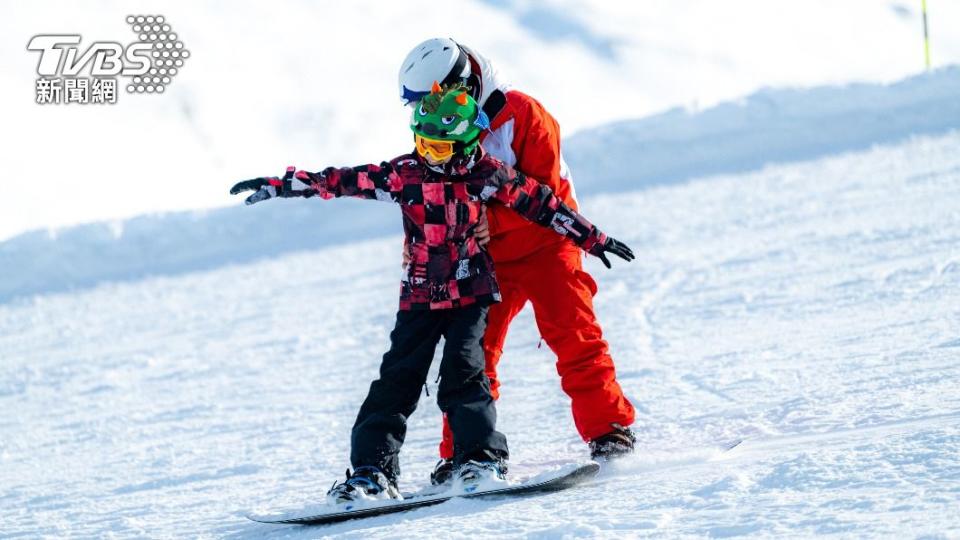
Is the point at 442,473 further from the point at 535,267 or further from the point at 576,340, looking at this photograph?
the point at 535,267

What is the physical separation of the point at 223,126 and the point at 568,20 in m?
11.2

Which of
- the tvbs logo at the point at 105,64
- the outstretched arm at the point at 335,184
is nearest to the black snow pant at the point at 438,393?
the outstretched arm at the point at 335,184

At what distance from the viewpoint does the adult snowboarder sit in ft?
11.1

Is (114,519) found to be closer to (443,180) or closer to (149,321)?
(443,180)

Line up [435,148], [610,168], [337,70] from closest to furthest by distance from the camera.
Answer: [435,148] < [610,168] < [337,70]

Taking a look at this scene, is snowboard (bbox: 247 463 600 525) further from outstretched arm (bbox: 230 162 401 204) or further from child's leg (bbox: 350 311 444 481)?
outstretched arm (bbox: 230 162 401 204)

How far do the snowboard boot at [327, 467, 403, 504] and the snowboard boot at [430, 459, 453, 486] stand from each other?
0.79 ft

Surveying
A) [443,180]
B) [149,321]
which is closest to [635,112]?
[149,321]

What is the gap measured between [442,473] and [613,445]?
0.52m

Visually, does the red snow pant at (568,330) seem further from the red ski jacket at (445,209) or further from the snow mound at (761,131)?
the snow mound at (761,131)

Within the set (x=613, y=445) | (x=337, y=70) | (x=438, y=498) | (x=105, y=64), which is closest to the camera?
(x=438, y=498)

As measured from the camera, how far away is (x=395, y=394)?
3.27 meters

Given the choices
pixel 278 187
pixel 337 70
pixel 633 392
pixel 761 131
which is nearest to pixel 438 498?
pixel 278 187

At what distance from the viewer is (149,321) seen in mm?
8375
